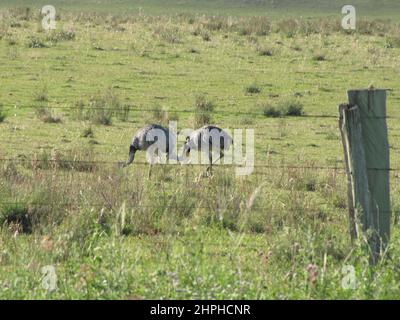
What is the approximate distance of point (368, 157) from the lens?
7.48m

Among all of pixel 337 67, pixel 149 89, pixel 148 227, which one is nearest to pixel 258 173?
pixel 148 227

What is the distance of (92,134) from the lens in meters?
17.2

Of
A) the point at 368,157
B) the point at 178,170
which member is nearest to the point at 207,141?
the point at 178,170

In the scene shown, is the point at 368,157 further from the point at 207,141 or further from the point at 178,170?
the point at 207,141

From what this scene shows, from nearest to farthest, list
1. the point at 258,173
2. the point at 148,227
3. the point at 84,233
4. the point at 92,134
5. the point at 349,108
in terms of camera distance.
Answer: the point at 349,108
the point at 84,233
the point at 148,227
the point at 258,173
the point at 92,134

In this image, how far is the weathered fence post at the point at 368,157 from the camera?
741 cm

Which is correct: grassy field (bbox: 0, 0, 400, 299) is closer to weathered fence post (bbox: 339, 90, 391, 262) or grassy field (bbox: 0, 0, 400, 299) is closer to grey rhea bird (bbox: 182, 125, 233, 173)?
weathered fence post (bbox: 339, 90, 391, 262)

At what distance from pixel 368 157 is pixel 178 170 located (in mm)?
6181

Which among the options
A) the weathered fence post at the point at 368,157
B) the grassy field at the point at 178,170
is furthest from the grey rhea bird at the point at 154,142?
the weathered fence post at the point at 368,157

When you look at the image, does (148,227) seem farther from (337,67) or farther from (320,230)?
(337,67)

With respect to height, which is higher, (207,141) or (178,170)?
(207,141)

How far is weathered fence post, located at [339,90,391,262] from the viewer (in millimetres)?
7410

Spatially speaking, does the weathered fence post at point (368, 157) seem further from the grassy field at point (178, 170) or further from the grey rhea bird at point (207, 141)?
the grey rhea bird at point (207, 141)
